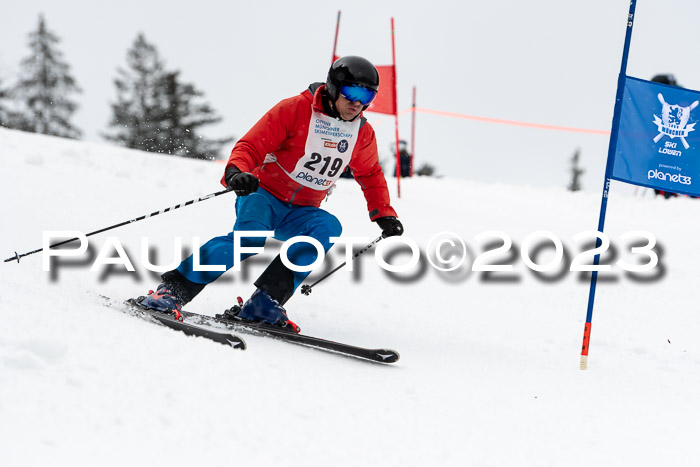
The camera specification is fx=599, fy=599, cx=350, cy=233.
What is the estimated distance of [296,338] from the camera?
3330 millimetres

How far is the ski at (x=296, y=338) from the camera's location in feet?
10.4

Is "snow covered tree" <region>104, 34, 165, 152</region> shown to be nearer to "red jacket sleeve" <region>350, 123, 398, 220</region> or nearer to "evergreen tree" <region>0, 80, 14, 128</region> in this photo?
"evergreen tree" <region>0, 80, 14, 128</region>

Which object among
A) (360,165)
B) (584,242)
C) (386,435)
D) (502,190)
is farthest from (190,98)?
(386,435)

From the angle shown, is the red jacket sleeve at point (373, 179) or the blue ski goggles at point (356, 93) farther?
the red jacket sleeve at point (373, 179)

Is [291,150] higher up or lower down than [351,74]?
lower down

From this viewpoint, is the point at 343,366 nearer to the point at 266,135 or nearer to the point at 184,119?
the point at 266,135

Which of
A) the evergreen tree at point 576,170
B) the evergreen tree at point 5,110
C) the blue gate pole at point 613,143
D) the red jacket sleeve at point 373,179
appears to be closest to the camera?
the blue gate pole at point 613,143

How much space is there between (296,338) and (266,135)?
1180 millimetres

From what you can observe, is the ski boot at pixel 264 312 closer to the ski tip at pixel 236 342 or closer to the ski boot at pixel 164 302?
the ski boot at pixel 164 302

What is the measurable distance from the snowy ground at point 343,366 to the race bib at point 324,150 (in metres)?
1.03

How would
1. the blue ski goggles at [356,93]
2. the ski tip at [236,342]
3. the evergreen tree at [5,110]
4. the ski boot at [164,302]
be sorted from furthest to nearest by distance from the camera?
the evergreen tree at [5,110] → the blue ski goggles at [356,93] → the ski boot at [164,302] → the ski tip at [236,342]

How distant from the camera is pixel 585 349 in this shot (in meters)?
3.72

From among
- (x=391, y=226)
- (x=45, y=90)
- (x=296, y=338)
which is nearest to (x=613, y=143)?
(x=391, y=226)

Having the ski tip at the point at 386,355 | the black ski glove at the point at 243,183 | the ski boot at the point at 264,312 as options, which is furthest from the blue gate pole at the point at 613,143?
the black ski glove at the point at 243,183
